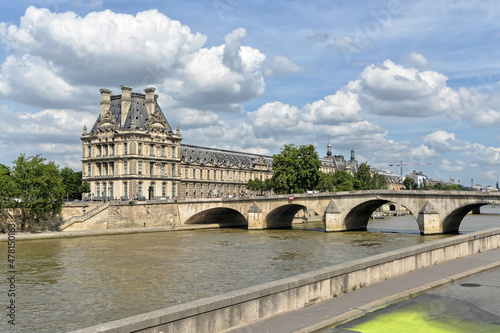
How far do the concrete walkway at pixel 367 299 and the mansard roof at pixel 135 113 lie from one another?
89.9 meters

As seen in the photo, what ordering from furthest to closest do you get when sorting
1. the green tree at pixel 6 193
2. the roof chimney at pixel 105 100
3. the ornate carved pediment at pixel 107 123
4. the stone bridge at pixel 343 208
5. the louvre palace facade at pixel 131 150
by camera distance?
the roof chimney at pixel 105 100 < the ornate carved pediment at pixel 107 123 < the louvre palace facade at pixel 131 150 < the green tree at pixel 6 193 < the stone bridge at pixel 343 208

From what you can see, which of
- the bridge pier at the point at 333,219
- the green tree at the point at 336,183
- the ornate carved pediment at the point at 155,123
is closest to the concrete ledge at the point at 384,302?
the bridge pier at the point at 333,219

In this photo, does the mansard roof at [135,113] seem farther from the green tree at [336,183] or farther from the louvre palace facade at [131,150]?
the green tree at [336,183]

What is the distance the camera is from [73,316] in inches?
891

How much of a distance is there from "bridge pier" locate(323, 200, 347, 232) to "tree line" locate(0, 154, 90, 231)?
39.4 m

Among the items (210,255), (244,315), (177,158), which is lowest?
(210,255)

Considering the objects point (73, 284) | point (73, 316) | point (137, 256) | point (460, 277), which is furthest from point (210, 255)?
point (460, 277)

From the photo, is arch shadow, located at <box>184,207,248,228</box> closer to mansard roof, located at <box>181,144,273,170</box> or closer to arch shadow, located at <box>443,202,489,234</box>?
mansard roof, located at <box>181,144,273,170</box>

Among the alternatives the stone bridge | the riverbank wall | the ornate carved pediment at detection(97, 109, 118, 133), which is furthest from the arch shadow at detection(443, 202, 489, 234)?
the ornate carved pediment at detection(97, 109, 118, 133)

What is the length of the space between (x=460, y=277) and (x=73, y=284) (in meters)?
23.5

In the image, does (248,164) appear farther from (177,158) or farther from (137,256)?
(137,256)

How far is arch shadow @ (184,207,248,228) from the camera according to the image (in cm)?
8762

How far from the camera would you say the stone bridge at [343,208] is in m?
62.4

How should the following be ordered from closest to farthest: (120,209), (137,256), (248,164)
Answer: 1. (137,256)
2. (120,209)
3. (248,164)
